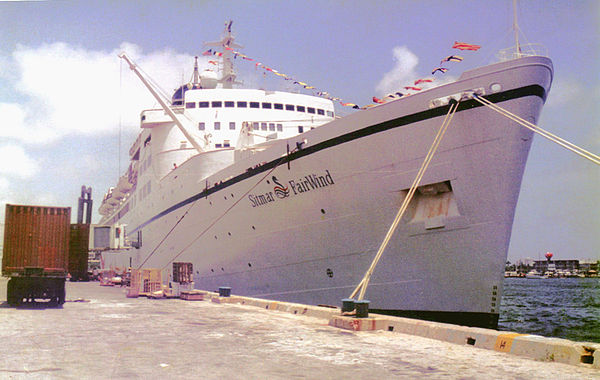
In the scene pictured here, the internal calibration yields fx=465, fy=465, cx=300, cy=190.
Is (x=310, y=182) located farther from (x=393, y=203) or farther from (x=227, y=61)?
(x=227, y=61)

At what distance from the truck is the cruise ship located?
212 inches

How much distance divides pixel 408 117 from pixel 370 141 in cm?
111

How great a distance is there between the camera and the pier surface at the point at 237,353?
202 inches

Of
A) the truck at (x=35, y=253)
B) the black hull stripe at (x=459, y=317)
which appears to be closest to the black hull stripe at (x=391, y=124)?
the black hull stripe at (x=459, y=317)

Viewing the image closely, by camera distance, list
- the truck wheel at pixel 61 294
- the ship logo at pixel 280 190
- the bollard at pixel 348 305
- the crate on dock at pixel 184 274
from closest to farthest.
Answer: the bollard at pixel 348 305
the truck wheel at pixel 61 294
the ship logo at pixel 280 190
the crate on dock at pixel 184 274

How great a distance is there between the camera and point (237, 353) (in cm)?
627

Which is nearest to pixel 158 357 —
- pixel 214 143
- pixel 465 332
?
Answer: pixel 465 332

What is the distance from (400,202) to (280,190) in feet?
13.5

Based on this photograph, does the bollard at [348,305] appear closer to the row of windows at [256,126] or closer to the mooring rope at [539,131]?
the mooring rope at [539,131]

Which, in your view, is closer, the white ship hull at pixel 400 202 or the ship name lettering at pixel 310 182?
the white ship hull at pixel 400 202

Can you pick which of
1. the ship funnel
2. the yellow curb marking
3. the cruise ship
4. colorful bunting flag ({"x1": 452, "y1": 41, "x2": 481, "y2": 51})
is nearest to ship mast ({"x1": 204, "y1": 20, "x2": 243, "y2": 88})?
the cruise ship

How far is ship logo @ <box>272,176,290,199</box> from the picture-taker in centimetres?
1367

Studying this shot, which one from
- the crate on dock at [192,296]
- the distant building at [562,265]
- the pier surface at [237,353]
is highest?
the pier surface at [237,353]

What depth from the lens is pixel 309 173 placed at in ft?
42.5
